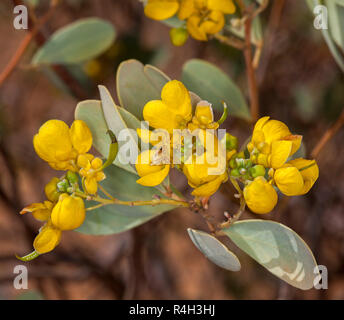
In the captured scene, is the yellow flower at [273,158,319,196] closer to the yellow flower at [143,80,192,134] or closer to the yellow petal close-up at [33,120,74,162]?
the yellow flower at [143,80,192,134]

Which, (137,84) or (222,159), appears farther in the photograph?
(137,84)

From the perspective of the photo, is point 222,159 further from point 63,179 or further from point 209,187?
point 63,179

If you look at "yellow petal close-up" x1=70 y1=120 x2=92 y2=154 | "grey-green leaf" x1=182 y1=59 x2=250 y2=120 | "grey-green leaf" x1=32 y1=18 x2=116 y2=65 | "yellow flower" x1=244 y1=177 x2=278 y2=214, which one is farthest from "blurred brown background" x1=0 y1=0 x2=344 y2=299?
"yellow flower" x1=244 y1=177 x2=278 y2=214

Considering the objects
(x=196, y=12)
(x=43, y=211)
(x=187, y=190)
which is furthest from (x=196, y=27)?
(x=187, y=190)

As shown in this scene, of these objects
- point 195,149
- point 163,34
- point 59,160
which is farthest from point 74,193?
point 163,34

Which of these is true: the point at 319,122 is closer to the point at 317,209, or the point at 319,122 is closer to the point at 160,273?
the point at 317,209

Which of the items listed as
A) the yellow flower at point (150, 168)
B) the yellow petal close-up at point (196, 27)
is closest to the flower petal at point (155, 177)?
the yellow flower at point (150, 168)

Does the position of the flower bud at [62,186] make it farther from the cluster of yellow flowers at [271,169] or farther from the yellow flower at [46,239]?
the cluster of yellow flowers at [271,169]
